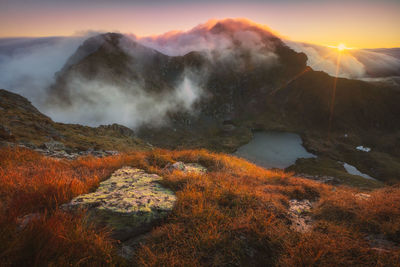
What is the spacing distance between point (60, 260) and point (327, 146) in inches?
5903

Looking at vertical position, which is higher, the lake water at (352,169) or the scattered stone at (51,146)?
the scattered stone at (51,146)

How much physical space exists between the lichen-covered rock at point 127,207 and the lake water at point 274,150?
95.9 metres

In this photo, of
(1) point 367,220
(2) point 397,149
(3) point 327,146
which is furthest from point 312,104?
(1) point 367,220

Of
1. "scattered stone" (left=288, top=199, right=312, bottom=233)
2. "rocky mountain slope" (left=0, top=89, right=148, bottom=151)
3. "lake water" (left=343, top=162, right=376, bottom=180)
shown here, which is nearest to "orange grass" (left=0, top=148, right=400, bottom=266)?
"scattered stone" (left=288, top=199, right=312, bottom=233)

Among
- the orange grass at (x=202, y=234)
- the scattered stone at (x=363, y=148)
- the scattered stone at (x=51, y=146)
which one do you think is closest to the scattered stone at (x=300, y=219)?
the orange grass at (x=202, y=234)

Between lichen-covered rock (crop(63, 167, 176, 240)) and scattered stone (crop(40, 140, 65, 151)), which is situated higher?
lichen-covered rock (crop(63, 167, 176, 240))

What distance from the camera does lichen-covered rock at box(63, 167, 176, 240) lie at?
3.25 metres

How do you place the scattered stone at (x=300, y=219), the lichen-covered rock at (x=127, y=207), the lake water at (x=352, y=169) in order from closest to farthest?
the lichen-covered rock at (x=127, y=207) < the scattered stone at (x=300, y=219) < the lake water at (x=352, y=169)

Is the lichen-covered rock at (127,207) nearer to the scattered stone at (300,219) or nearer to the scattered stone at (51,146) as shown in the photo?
the scattered stone at (300,219)

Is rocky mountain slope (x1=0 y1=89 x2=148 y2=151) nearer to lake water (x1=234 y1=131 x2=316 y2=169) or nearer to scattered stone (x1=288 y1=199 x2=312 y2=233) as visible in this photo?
scattered stone (x1=288 y1=199 x2=312 y2=233)

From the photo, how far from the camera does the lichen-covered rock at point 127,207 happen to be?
3.25 meters

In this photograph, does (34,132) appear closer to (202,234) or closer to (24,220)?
(24,220)

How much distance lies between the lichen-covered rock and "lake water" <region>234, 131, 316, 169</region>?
95.9m

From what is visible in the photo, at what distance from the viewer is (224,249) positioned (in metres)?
2.83
